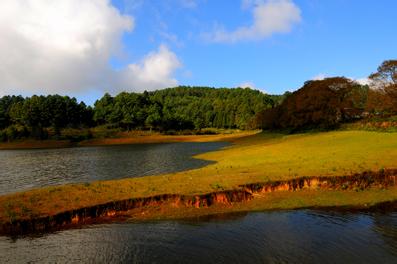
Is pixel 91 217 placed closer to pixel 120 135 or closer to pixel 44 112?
pixel 120 135

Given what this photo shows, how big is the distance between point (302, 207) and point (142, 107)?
532 ft

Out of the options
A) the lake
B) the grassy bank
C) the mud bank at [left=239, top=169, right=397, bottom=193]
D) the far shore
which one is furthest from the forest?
the lake

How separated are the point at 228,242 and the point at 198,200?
6334 millimetres

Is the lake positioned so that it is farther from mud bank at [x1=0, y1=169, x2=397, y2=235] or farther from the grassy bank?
the grassy bank

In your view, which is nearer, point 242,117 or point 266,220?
point 266,220

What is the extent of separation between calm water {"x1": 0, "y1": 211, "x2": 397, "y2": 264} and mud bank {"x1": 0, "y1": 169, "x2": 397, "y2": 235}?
1.41 metres

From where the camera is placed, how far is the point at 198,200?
22844 mm

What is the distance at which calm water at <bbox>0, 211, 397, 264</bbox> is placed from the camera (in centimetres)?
1489

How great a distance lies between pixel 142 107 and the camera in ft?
592

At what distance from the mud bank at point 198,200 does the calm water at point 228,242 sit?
55.4 inches

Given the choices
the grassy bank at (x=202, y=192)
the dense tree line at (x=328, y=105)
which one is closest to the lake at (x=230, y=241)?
the grassy bank at (x=202, y=192)

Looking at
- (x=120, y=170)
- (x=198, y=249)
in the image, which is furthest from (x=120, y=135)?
(x=198, y=249)

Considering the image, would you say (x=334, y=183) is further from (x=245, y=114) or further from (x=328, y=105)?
(x=245, y=114)

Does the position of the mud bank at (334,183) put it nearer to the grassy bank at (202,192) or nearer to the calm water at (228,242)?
the grassy bank at (202,192)
